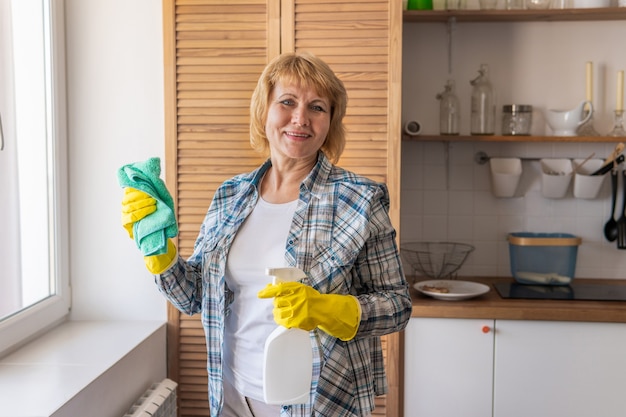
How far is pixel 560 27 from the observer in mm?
2949

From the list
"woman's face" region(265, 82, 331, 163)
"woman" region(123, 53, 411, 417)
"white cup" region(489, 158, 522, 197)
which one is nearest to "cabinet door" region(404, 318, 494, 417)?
"white cup" region(489, 158, 522, 197)

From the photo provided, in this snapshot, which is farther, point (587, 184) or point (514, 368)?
point (587, 184)

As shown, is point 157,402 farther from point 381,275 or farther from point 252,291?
point 381,275

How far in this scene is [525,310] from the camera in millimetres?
2465

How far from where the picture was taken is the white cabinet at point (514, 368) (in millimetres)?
2461

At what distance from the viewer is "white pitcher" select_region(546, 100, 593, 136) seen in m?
2.83

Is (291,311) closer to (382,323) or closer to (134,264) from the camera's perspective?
(382,323)

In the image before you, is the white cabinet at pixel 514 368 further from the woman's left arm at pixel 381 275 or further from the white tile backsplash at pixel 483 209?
the woman's left arm at pixel 381 275

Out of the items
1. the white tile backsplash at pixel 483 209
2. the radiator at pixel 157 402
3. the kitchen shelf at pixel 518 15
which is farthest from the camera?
the white tile backsplash at pixel 483 209

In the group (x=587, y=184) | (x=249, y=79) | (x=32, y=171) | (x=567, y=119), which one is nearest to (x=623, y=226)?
(x=587, y=184)

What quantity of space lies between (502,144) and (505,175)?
0.16m

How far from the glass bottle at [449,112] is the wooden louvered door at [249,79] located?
53 cm

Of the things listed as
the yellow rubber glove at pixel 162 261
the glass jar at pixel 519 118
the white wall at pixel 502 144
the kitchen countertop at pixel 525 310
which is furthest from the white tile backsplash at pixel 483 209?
the yellow rubber glove at pixel 162 261

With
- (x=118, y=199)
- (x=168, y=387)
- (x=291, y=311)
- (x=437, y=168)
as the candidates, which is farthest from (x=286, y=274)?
(x=437, y=168)
